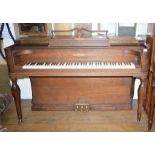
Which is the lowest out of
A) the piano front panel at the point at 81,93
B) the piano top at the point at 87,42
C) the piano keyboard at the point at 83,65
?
the piano front panel at the point at 81,93

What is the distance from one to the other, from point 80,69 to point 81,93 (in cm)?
57

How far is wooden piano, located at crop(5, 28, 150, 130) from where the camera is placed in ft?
7.25

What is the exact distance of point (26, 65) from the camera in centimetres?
227

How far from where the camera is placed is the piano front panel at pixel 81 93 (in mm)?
2627

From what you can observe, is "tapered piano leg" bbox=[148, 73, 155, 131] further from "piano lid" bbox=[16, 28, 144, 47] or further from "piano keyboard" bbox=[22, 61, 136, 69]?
"piano lid" bbox=[16, 28, 144, 47]

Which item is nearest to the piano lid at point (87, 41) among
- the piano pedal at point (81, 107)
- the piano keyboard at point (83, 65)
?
the piano keyboard at point (83, 65)

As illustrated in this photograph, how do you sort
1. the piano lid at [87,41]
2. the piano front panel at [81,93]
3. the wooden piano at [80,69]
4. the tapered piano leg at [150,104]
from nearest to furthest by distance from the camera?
the tapered piano leg at [150,104], the wooden piano at [80,69], the piano lid at [87,41], the piano front panel at [81,93]

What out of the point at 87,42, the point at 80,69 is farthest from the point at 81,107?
the point at 87,42

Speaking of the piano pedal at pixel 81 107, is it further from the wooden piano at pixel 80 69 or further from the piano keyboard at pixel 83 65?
the piano keyboard at pixel 83 65

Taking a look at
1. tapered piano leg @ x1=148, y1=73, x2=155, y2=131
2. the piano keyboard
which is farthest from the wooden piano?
tapered piano leg @ x1=148, y1=73, x2=155, y2=131

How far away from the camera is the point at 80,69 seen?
2.20 metres

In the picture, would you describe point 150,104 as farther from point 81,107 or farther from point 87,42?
point 87,42
